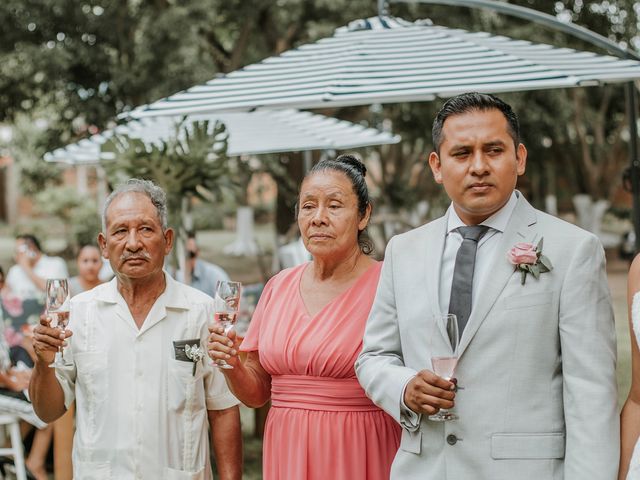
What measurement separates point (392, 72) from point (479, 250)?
264 centimetres

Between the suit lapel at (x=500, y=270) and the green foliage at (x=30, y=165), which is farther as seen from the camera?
the green foliage at (x=30, y=165)

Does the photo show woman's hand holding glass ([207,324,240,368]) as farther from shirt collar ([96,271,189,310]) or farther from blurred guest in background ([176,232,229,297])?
blurred guest in background ([176,232,229,297])

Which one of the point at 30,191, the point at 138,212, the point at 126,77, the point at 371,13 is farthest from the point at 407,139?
the point at 138,212

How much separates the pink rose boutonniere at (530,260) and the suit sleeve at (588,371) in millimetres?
79

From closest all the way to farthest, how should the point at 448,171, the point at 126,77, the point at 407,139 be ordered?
the point at 448,171 < the point at 126,77 < the point at 407,139

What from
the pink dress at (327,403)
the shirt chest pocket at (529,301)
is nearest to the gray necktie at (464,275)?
the shirt chest pocket at (529,301)

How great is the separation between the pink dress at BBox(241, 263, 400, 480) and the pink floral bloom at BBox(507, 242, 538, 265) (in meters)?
0.82

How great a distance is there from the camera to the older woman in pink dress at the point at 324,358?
3.35m

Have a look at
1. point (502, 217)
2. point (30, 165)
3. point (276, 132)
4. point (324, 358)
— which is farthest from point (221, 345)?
point (30, 165)

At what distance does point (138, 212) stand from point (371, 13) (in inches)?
550

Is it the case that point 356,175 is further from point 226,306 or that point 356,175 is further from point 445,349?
point 445,349

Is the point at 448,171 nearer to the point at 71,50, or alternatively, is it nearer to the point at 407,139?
the point at 71,50

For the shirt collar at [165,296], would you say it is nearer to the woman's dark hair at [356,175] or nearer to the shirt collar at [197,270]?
the woman's dark hair at [356,175]

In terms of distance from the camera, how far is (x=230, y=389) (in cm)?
344
